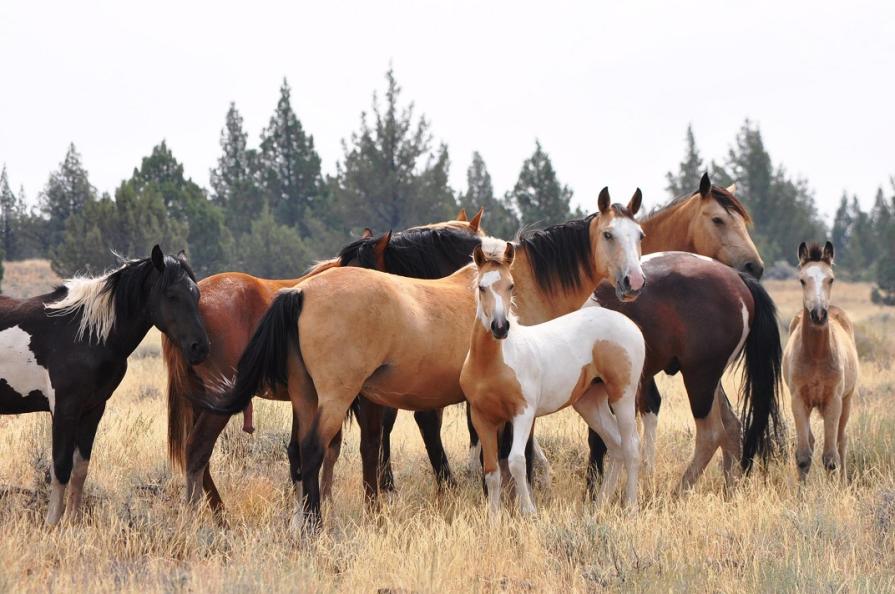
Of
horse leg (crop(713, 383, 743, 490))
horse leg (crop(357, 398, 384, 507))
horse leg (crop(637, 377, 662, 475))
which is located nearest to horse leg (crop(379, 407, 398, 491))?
horse leg (crop(357, 398, 384, 507))

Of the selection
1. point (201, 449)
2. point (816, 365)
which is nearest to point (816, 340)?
point (816, 365)

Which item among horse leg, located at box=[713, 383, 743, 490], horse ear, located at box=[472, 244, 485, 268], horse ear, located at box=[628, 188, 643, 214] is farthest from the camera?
horse leg, located at box=[713, 383, 743, 490]

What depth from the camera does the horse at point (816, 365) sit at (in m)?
6.98

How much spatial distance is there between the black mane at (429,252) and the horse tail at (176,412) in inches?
59.5

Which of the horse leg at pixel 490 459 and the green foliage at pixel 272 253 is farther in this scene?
the green foliage at pixel 272 253

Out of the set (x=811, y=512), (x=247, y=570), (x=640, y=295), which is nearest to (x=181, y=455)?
(x=247, y=570)

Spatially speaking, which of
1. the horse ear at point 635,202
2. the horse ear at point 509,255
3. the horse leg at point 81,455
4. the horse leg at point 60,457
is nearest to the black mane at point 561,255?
the horse ear at point 635,202

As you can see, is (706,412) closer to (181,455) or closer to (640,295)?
(640,295)

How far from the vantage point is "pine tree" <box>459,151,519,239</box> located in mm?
32978

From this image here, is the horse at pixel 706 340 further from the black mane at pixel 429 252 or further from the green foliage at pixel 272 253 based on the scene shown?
the green foliage at pixel 272 253

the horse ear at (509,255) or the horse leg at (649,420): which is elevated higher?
the horse ear at (509,255)

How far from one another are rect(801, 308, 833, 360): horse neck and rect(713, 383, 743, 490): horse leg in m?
0.73

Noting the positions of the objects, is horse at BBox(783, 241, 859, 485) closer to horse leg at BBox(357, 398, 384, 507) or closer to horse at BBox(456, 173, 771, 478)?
horse at BBox(456, 173, 771, 478)

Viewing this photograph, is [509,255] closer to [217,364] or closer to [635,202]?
[635,202]
